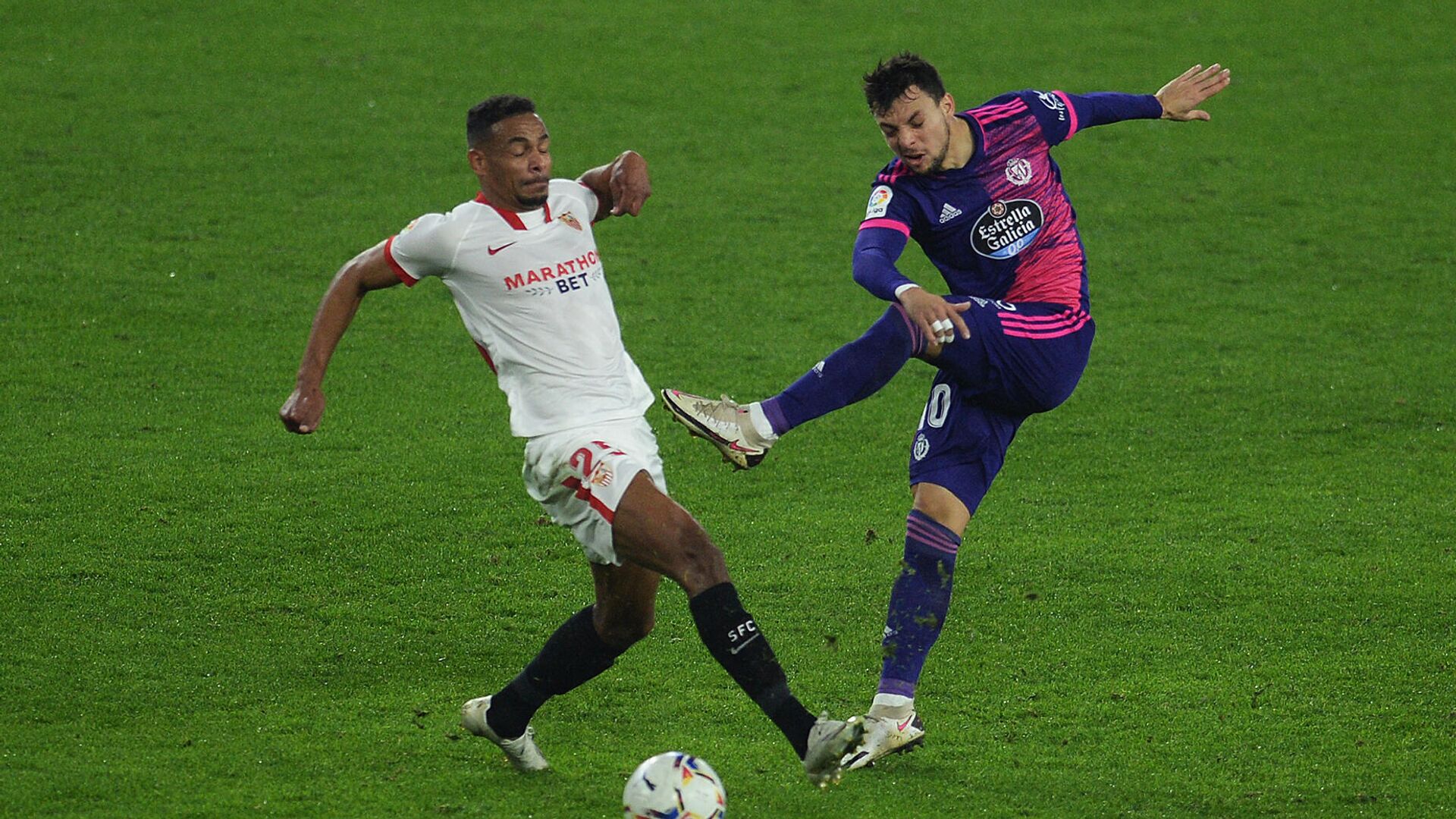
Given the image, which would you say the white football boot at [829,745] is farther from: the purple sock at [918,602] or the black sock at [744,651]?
the purple sock at [918,602]

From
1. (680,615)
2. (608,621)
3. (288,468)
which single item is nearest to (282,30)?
(288,468)

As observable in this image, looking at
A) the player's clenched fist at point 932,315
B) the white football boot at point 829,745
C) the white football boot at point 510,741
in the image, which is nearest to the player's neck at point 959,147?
the player's clenched fist at point 932,315

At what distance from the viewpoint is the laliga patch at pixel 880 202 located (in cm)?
530

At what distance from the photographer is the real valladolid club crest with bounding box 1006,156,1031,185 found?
5.39 metres

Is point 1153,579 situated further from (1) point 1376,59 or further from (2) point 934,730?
(1) point 1376,59

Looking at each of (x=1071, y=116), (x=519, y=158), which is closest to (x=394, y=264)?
(x=519, y=158)

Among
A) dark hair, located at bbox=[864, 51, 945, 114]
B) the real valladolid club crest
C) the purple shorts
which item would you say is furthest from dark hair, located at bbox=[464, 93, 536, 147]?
the real valladolid club crest

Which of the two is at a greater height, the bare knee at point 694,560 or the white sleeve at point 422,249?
the white sleeve at point 422,249

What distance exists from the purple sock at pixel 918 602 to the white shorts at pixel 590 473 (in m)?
1.03

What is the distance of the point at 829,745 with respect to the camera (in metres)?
4.21

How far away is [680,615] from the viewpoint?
6.40m

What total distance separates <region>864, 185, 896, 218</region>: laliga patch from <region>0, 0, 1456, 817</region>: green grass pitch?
1760 millimetres

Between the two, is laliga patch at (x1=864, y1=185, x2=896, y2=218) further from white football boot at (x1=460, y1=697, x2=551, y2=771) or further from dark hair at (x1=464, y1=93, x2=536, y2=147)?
white football boot at (x1=460, y1=697, x2=551, y2=771)

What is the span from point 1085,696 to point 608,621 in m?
1.88
